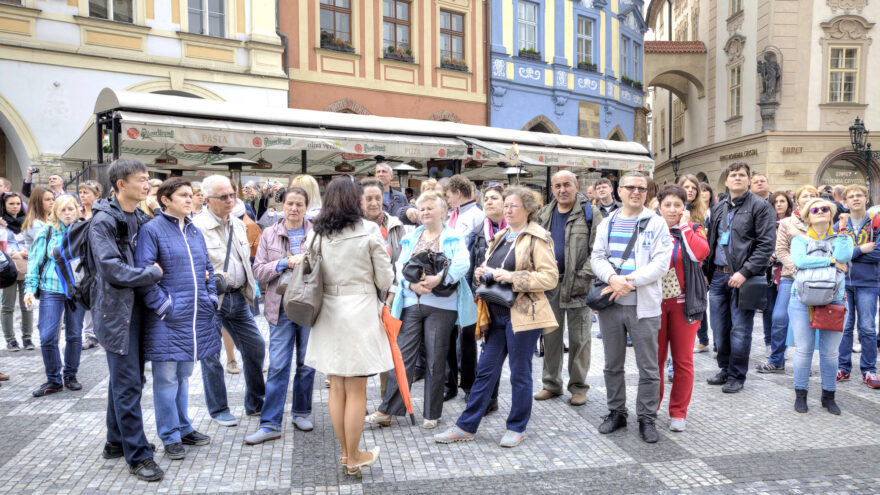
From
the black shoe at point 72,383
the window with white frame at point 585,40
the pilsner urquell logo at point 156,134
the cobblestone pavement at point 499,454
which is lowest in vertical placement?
the cobblestone pavement at point 499,454

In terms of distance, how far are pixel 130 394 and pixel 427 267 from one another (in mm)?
1979

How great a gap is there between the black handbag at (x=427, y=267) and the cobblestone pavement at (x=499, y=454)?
3.59 feet

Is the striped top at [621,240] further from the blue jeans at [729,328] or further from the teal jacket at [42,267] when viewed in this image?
the teal jacket at [42,267]

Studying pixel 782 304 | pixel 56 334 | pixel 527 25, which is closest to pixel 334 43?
pixel 527 25

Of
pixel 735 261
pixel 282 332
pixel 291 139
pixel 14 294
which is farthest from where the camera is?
pixel 291 139

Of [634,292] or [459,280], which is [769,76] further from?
[459,280]

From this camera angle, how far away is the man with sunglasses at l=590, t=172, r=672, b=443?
4523 mm

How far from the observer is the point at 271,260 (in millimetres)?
4840

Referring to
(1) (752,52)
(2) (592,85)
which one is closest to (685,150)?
(1) (752,52)

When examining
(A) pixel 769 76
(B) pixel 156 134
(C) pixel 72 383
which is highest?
(A) pixel 769 76

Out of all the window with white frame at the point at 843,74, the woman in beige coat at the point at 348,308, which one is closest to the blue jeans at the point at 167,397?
the woman in beige coat at the point at 348,308

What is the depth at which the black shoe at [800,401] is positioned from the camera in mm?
5160

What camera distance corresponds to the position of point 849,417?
5039mm

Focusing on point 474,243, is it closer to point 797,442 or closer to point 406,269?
point 406,269
